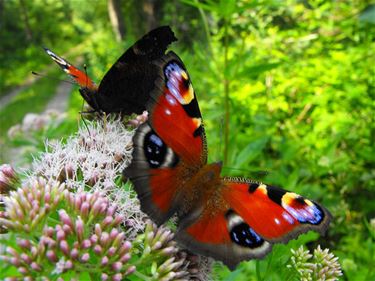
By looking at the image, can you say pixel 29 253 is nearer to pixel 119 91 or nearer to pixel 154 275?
pixel 154 275

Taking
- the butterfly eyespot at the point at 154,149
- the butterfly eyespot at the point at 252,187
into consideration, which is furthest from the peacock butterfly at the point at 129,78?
the butterfly eyespot at the point at 252,187

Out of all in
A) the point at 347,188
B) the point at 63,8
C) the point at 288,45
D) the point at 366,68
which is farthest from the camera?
the point at 63,8

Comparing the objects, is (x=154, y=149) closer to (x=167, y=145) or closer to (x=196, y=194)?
(x=167, y=145)

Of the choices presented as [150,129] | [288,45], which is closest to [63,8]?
[288,45]

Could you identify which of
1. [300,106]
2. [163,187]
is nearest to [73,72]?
[163,187]

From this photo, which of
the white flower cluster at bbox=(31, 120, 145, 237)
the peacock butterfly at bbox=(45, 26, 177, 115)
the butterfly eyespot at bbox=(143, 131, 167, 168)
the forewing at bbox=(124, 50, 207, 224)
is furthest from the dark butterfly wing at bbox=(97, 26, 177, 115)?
the butterfly eyespot at bbox=(143, 131, 167, 168)

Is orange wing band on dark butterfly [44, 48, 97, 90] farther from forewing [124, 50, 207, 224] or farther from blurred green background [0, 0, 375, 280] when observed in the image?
forewing [124, 50, 207, 224]

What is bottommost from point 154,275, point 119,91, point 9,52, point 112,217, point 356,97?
point 9,52

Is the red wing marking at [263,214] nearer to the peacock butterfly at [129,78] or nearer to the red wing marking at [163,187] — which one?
the red wing marking at [163,187]
